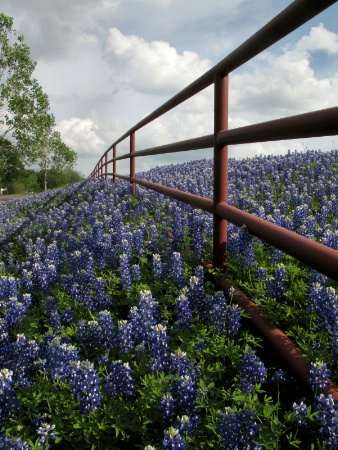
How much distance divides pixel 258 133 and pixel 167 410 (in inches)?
70.4

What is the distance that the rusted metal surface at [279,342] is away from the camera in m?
2.76

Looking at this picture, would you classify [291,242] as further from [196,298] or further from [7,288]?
[7,288]

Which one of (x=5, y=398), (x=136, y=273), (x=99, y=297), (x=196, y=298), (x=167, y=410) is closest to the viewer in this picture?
(x=167, y=410)

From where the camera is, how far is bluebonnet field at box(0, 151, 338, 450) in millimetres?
2520

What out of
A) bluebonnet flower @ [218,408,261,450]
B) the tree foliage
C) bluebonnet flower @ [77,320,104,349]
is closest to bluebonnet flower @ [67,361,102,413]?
bluebonnet flower @ [77,320,104,349]

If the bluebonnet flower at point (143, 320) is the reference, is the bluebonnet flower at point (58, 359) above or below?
below

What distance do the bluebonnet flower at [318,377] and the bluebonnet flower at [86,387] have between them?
1.12 metres

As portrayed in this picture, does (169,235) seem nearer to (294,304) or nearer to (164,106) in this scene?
(164,106)

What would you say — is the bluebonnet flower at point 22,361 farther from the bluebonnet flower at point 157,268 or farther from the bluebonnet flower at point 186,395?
the bluebonnet flower at point 157,268

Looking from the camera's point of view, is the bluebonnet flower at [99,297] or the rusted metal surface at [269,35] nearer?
the rusted metal surface at [269,35]

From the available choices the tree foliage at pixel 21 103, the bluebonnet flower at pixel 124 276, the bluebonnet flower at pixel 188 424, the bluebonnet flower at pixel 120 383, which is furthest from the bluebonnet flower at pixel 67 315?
the tree foliage at pixel 21 103

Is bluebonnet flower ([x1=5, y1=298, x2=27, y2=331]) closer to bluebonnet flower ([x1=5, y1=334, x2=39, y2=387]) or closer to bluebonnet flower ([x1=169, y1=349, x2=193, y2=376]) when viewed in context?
bluebonnet flower ([x1=5, y1=334, x2=39, y2=387])

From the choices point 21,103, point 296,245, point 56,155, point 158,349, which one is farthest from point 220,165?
point 56,155

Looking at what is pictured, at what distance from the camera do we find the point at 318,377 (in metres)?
2.57
